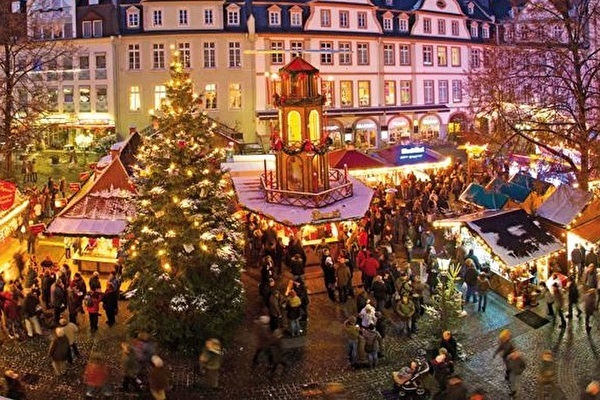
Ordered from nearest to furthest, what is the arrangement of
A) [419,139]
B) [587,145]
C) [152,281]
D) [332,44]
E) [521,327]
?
[152,281] → [521,327] → [587,145] → [332,44] → [419,139]

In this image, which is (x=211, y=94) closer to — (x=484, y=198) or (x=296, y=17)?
(x=296, y=17)

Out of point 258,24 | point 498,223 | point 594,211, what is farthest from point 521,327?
point 258,24

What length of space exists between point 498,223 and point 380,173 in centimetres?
1160

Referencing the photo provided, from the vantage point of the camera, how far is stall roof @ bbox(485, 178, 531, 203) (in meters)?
22.1

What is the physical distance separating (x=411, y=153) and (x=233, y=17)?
1719cm

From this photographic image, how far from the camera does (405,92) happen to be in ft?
163

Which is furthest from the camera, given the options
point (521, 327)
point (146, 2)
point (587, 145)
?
point (146, 2)

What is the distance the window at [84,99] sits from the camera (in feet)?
148

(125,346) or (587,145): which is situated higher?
(587,145)

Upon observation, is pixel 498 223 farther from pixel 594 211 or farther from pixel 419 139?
pixel 419 139

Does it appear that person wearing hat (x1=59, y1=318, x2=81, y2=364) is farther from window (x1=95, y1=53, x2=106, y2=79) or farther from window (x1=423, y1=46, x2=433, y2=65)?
window (x1=423, y1=46, x2=433, y2=65)

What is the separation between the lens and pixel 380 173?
1231 inches

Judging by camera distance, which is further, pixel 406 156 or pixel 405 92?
pixel 405 92

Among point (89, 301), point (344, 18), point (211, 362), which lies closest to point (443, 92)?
point (344, 18)
